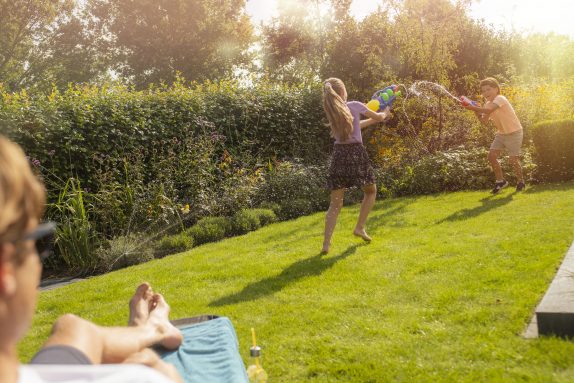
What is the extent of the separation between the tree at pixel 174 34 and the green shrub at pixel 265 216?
1825cm

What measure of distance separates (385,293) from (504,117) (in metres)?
5.03

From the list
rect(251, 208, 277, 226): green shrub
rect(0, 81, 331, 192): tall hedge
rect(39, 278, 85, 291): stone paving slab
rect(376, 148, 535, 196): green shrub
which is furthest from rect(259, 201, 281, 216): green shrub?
rect(39, 278, 85, 291): stone paving slab

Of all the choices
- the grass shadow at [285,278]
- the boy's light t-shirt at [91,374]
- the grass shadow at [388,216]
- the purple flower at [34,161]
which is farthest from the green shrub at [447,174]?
the boy's light t-shirt at [91,374]

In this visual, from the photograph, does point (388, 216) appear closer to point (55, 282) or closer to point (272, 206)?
point (272, 206)

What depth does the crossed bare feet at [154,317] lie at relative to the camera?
2842 millimetres

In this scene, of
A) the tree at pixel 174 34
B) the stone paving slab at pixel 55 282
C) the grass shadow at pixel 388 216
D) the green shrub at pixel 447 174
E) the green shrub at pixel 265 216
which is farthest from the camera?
the tree at pixel 174 34

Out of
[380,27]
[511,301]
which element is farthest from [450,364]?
[380,27]

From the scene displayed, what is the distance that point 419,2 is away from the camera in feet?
37.8

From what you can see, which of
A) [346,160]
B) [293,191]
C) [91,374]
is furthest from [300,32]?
[91,374]

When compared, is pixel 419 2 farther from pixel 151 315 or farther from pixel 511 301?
pixel 151 315

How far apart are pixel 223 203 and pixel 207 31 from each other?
1952cm

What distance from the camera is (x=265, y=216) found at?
27.6ft

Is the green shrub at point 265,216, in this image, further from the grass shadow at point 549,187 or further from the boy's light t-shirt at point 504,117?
the grass shadow at point 549,187

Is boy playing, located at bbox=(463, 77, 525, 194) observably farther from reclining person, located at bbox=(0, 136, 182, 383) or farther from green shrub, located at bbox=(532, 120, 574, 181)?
reclining person, located at bbox=(0, 136, 182, 383)
